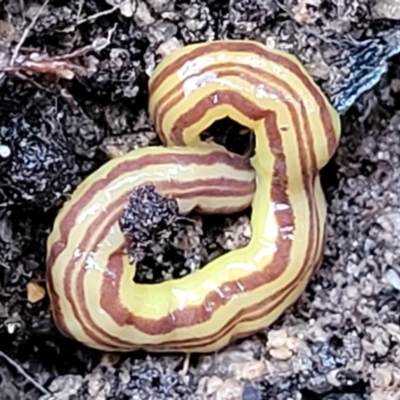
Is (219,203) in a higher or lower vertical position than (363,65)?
lower

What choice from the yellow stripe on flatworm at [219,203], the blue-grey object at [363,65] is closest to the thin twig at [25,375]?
the yellow stripe on flatworm at [219,203]

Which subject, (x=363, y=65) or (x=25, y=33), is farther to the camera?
(x=363, y=65)

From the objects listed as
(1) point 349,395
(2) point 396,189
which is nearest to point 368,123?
(2) point 396,189

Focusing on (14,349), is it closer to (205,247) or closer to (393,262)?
(205,247)

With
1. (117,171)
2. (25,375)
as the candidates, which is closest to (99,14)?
(117,171)

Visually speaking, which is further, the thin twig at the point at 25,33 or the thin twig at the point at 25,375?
the thin twig at the point at 25,375

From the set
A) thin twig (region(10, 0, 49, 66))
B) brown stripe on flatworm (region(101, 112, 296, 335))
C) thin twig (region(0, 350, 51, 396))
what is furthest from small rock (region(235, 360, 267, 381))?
thin twig (region(10, 0, 49, 66))

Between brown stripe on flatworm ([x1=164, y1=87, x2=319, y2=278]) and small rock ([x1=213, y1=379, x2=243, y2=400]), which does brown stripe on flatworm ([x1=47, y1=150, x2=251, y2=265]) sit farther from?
small rock ([x1=213, y1=379, x2=243, y2=400])

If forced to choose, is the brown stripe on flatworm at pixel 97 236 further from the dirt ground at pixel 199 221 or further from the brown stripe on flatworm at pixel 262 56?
the brown stripe on flatworm at pixel 262 56

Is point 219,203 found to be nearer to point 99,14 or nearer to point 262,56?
point 262,56
